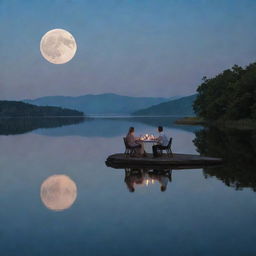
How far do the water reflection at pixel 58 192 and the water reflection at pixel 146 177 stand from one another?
2652 mm

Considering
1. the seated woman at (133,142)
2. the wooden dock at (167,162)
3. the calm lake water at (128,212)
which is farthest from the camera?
the seated woman at (133,142)

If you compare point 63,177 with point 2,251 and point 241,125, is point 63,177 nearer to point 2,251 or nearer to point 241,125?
point 2,251

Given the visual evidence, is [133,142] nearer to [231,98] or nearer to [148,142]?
[148,142]

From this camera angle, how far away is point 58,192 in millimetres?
18156

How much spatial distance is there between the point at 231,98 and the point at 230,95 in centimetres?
174

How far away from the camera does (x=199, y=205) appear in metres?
15.5

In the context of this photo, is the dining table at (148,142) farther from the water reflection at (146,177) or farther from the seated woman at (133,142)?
the water reflection at (146,177)

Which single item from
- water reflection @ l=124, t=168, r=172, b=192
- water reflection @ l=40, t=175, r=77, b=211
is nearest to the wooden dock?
water reflection @ l=124, t=168, r=172, b=192

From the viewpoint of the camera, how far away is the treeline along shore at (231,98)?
268 feet

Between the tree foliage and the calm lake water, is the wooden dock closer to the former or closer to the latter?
the calm lake water

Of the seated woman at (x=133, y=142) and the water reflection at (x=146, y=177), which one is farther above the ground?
the seated woman at (x=133, y=142)

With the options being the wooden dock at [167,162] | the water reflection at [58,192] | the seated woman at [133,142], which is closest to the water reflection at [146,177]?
the wooden dock at [167,162]

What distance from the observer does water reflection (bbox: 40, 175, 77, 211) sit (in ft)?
51.7

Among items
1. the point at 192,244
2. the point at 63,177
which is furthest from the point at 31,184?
the point at 192,244
